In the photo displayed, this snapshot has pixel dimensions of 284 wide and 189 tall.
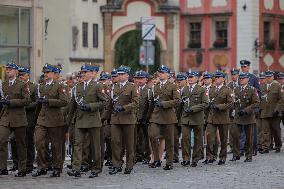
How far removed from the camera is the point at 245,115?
72.8 feet

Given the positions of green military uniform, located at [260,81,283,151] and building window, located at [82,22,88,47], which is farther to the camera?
building window, located at [82,22,88,47]

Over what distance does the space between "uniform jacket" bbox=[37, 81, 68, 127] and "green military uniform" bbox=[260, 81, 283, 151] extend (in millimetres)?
8114

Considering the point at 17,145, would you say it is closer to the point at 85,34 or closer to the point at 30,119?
the point at 30,119

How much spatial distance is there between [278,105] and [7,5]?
359 inches

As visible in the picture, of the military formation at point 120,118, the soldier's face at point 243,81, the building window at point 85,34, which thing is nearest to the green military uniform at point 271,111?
the military formation at point 120,118

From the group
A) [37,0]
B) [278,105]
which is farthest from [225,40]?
[278,105]

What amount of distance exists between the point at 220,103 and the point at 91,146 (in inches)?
169

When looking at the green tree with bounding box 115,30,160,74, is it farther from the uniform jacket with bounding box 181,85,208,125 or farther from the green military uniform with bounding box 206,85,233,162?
the uniform jacket with bounding box 181,85,208,125

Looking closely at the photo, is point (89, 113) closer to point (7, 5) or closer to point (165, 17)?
point (7, 5)

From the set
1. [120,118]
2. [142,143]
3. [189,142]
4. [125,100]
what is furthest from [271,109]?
[120,118]

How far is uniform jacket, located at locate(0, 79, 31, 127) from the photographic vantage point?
18406 millimetres

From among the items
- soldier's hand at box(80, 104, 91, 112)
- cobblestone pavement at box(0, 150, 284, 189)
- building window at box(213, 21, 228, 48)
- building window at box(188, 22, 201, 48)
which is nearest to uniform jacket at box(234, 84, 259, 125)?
cobblestone pavement at box(0, 150, 284, 189)

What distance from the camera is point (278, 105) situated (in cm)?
2520

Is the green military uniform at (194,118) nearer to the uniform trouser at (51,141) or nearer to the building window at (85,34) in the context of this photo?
the uniform trouser at (51,141)
